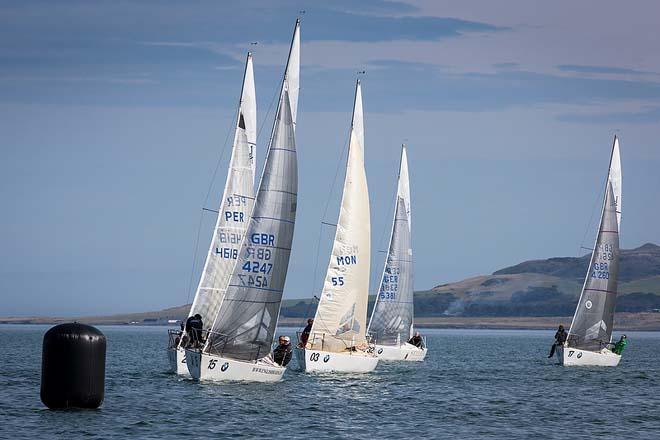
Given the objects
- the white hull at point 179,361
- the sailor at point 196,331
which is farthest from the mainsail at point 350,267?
the sailor at point 196,331

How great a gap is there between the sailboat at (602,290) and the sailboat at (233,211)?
22937 millimetres

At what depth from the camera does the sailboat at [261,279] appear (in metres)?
47.3

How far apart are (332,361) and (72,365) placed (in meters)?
24.4

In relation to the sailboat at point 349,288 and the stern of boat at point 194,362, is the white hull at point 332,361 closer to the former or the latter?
the sailboat at point 349,288

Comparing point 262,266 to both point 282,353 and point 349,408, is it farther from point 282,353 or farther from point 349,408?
point 349,408

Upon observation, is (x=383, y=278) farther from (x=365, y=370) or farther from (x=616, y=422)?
(x=616, y=422)

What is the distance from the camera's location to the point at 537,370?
228 feet

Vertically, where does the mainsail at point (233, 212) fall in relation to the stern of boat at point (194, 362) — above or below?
above

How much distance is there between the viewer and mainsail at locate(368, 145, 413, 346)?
7850 centimetres

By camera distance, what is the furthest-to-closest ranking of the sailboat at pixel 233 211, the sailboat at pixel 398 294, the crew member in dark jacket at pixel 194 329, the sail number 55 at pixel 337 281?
the sailboat at pixel 398 294, the sail number 55 at pixel 337 281, the sailboat at pixel 233 211, the crew member in dark jacket at pixel 194 329

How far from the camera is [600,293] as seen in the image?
240ft

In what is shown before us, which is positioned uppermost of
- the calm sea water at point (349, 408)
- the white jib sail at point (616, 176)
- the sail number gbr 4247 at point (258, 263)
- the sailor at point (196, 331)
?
the white jib sail at point (616, 176)

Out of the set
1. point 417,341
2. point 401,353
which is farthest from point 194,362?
point 417,341

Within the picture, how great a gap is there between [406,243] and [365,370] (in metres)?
22.2
